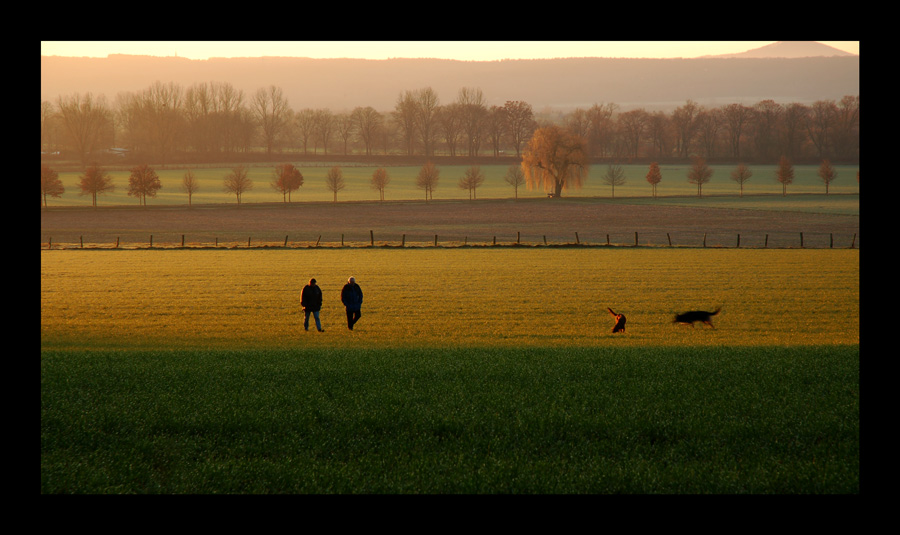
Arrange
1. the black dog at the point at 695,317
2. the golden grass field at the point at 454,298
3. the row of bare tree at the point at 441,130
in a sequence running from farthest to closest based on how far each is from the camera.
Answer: the row of bare tree at the point at 441,130
the black dog at the point at 695,317
the golden grass field at the point at 454,298

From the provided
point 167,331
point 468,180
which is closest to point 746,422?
point 167,331

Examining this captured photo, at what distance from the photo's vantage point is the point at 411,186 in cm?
12812

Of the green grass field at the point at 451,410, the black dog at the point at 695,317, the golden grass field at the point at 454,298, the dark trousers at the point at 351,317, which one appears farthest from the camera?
the dark trousers at the point at 351,317

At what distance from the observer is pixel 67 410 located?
1005 centimetres

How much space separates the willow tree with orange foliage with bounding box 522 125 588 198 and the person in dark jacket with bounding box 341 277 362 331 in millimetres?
89605

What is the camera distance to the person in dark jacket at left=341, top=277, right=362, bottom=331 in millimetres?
22484

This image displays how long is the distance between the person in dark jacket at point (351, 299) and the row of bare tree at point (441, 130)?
14561cm

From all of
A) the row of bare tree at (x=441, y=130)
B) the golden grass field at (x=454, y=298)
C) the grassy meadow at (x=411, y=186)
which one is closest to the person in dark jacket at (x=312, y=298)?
the golden grass field at (x=454, y=298)

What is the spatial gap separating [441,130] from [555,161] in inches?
2699

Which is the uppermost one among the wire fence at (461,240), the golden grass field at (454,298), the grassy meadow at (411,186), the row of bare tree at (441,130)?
the row of bare tree at (441,130)

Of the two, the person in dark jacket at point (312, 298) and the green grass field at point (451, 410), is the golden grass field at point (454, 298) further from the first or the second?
the person in dark jacket at point (312, 298)

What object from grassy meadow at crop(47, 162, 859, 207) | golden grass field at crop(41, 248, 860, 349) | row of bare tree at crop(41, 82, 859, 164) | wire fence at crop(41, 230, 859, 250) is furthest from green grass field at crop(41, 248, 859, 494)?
row of bare tree at crop(41, 82, 859, 164)

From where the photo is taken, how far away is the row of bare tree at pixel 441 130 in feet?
509

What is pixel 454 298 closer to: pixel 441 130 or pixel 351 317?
pixel 351 317
